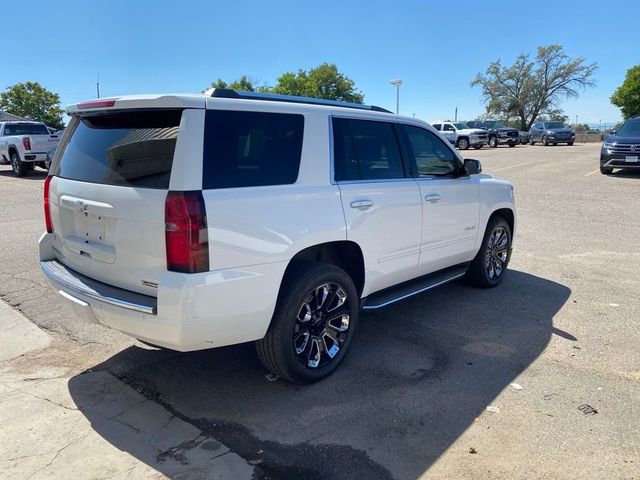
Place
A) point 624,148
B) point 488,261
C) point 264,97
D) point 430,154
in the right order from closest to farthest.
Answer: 1. point 264,97
2. point 430,154
3. point 488,261
4. point 624,148

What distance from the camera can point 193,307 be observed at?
291cm

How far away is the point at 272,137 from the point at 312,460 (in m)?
2.01

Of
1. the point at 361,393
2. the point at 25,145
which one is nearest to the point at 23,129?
the point at 25,145

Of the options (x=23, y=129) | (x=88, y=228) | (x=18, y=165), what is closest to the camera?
(x=88, y=228)

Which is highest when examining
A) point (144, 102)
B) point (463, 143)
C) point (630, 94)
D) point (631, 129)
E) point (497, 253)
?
point (630, 94)

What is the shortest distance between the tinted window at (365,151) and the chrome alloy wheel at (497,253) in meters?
1.90

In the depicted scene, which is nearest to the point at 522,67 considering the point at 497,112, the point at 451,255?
the point at 497,112

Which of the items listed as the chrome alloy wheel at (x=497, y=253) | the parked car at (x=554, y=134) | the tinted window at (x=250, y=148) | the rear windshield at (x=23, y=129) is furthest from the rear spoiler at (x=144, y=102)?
the parked car at (x=554, y=134)

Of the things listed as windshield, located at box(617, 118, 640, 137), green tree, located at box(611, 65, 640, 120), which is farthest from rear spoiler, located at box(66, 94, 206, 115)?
green tree, located at box(611, 65, 640, 120)

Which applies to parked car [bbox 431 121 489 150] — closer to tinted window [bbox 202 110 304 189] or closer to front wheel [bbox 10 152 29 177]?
front wheel [bbox 10 152 29 177]

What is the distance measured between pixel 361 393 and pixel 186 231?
1.67 meters

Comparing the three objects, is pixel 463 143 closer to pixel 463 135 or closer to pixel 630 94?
pixel 463 135

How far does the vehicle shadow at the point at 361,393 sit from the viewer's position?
9.52ft

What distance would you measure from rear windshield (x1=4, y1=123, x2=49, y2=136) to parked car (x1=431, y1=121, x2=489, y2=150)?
22800 mm
